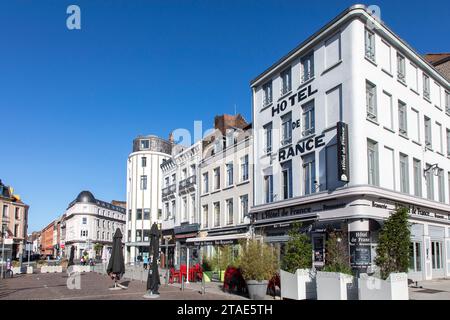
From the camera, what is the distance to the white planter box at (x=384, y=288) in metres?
12.9

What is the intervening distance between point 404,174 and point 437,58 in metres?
13.6

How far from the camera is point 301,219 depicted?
75.3 feet

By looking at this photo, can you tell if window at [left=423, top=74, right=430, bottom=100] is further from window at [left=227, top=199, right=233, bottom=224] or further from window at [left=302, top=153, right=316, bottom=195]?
window at [left=227, top=199, right=233, bottom=224]

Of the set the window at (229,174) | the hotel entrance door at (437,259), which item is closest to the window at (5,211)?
the window at (229,174)

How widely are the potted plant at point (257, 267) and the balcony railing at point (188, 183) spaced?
22282 millimetres

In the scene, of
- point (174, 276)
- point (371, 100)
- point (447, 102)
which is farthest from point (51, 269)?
point (447, 102)

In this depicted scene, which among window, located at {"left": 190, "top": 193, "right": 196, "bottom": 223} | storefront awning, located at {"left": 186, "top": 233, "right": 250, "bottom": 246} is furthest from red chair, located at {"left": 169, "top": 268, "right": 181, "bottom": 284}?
window, located at {"left": 190, "top": 193, "right": 196, "bottom": 223}

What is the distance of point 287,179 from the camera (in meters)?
26.0

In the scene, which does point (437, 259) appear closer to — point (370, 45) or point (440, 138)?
point (440, 138)

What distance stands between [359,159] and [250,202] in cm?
1003

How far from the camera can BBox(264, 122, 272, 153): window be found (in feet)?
92.3
